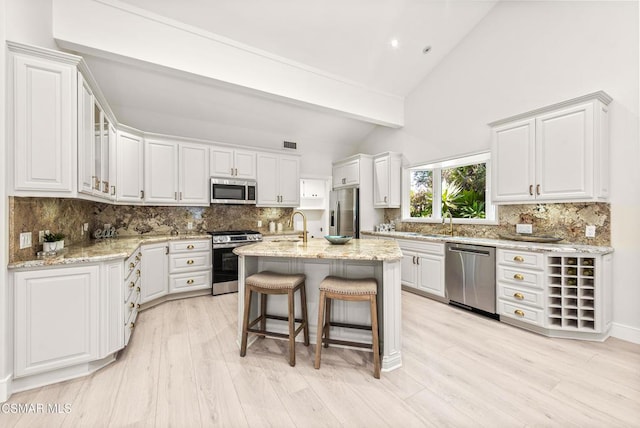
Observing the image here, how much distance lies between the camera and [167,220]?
14.6 ft

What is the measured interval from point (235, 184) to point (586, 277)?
4.66 meters

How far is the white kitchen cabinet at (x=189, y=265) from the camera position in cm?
385

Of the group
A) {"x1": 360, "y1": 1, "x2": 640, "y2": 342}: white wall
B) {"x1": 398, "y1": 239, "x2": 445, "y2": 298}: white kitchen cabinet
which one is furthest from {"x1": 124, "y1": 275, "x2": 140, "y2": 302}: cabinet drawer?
{"x1": 360, "y1": 1, "x2": 640, "y2": 342}: white wall

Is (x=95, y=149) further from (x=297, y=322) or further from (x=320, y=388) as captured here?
(x=320, y=388)

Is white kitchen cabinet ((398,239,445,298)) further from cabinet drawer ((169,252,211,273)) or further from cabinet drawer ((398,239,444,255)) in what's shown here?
cabinet drawer ((169,252,211,273))

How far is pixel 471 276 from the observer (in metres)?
3.39

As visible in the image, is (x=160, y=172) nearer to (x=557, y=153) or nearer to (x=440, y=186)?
(x=440, y=186)

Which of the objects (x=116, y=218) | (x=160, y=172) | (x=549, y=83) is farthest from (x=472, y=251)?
(x=116, y=218)

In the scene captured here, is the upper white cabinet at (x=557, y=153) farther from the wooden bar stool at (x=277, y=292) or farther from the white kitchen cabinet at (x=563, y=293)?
the wooden bar stool at (x=277, y=292)

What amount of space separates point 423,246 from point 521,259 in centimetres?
125

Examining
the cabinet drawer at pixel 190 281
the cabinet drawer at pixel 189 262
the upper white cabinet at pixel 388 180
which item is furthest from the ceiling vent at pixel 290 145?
the cabinet drawer at pixel 190 281

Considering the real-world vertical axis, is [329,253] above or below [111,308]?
above

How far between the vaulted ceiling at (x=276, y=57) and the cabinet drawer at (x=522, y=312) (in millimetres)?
3484

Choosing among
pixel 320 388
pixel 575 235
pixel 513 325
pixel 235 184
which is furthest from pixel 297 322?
pixel 575 235
